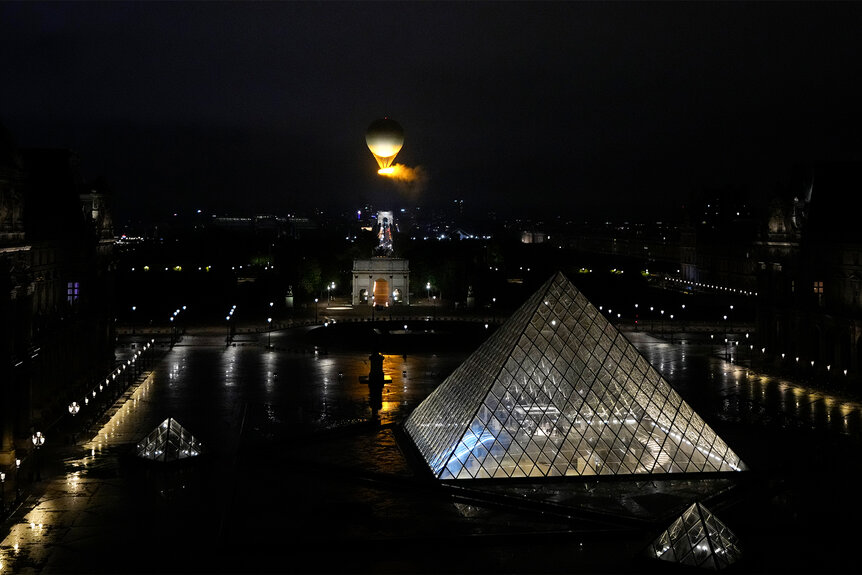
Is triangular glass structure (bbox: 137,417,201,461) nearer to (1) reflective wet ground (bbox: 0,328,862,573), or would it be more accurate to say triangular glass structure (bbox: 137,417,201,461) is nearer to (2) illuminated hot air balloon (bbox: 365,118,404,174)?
(1) reflective wet ground (bbox: 0,328,862,573)

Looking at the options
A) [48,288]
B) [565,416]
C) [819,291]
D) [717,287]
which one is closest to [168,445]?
[565,416]

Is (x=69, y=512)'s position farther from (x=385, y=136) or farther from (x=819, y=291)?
(x=819, y=291)

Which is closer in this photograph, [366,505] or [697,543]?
[697,543]

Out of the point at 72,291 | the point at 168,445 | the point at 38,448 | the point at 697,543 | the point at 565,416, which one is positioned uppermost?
the point at 72,291

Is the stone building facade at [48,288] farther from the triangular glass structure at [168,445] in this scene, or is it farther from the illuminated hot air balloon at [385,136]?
the illuminated hot air balloon at [385,136]

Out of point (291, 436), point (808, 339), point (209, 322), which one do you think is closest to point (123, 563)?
point (291, 436)

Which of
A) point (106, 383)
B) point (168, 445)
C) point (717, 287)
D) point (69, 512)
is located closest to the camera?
point (69, 512)

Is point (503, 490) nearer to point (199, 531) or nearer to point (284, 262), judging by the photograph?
point (199, 531)
